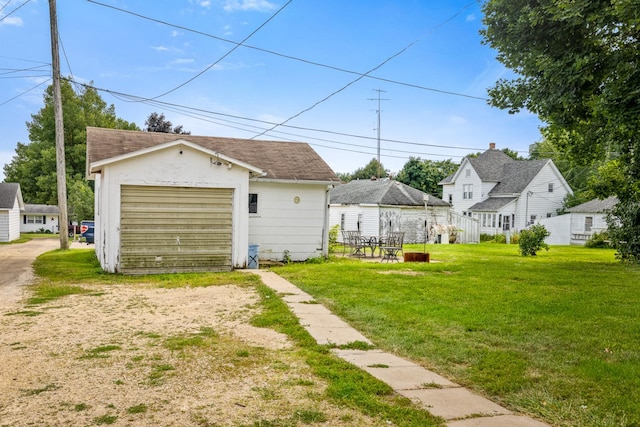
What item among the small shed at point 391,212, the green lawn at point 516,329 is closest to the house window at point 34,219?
the small shed at point 391,212

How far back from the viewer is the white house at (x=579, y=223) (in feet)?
105

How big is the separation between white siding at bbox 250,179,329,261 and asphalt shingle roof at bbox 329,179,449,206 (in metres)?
11.7

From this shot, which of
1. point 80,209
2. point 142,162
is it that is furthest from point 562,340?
point 80,209

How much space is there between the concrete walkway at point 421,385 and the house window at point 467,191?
35.4m

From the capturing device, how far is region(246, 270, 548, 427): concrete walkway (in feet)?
12.4

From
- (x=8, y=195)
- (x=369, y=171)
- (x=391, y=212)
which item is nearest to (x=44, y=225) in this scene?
(x=8, y=195)

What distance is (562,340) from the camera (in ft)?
20.3

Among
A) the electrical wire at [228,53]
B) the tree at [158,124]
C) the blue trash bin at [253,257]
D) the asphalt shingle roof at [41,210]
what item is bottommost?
the blue trash bin at [253,257]

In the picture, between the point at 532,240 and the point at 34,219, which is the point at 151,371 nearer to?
the point at 532,240

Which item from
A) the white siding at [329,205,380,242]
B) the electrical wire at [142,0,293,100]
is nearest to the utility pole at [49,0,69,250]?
the electrical wire at [142,0,293,100]

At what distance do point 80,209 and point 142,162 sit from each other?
1274 inches

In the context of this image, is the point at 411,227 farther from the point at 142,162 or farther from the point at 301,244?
the point at 142,162

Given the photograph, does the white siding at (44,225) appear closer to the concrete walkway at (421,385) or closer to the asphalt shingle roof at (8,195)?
the asphalt shingle roof at (8,195)

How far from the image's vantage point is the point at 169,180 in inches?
492
